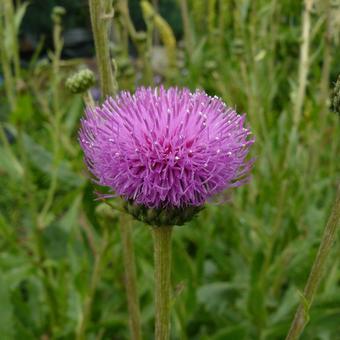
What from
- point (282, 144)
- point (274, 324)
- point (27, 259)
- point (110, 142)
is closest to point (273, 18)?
point (282, 144)

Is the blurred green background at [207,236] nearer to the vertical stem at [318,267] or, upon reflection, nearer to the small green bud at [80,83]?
the small green bud at [80,83]

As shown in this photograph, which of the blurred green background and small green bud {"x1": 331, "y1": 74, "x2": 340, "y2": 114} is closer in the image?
small green bud {"x1": 331, "y1": 74, "x2": 340, "y2": 114}

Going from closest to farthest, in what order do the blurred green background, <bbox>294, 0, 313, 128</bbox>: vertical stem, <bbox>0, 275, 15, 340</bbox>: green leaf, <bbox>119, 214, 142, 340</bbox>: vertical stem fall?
<bbox>119, 214, 142, 340</bbox>: vertical stem < <bbox>0, 275, 15, 340</bbox>: green leaf < the blurred green background < <bbox>294, 0, 313, 128</bbox>: vertical stem

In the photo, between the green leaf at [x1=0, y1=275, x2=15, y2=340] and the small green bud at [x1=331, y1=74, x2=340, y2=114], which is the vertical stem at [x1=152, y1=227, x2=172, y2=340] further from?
the green leaf at [x1=0, y1=275, x2=15, y2=340]

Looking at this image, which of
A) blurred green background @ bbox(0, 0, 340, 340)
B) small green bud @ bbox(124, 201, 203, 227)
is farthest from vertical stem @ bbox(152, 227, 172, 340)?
blurred green background @ bbox(0, 0, 340, 340)

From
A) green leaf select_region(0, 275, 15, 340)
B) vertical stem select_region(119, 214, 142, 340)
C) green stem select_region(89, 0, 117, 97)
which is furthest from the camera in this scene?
green leaf select_region(0, 275, 15, 340)

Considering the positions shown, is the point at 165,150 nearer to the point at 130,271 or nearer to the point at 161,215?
the point at 161,215

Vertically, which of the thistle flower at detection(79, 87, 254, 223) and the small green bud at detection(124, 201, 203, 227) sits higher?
the thistle flower at detection(79, 87, 254, 223)
